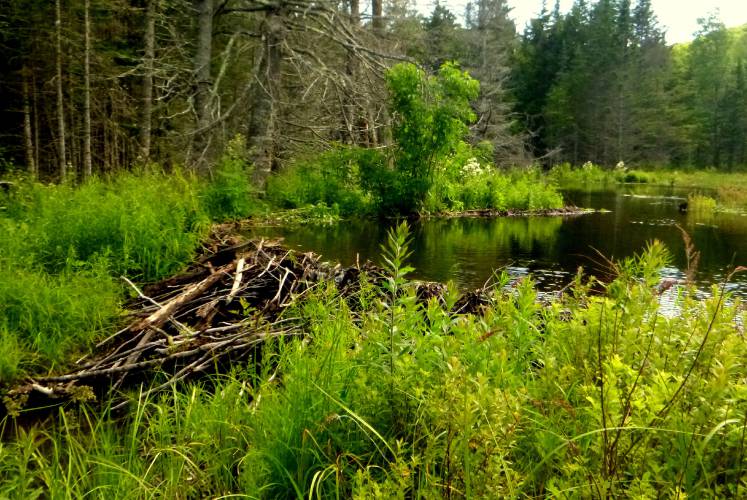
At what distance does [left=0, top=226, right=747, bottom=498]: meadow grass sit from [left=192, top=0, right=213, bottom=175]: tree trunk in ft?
40.2

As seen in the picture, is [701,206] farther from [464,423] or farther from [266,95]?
[464,423]

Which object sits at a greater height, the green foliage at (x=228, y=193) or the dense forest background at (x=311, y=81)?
the dense forest background at (x=311, y=81)

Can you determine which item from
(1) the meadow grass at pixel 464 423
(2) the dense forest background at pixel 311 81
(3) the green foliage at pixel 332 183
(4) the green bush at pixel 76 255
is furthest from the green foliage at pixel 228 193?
(1) the meadow grass at pixel 464 423

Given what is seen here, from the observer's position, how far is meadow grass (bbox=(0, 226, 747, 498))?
1.80 meters

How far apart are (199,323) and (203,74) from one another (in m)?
12.6

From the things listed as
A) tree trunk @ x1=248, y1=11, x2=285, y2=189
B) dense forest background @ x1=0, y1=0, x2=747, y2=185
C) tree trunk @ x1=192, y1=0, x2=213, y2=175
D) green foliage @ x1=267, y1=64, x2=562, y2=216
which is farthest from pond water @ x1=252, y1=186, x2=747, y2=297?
tree trunk @ x1=192, y1=0, x2=213, y2=175

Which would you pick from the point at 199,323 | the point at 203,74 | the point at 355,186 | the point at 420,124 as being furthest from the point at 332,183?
the point at 199,323

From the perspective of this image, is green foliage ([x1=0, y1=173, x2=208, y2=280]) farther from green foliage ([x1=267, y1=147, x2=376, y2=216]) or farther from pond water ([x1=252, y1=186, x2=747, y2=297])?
green foliage ([x1=267, y1=147, x2=376, y2=216])

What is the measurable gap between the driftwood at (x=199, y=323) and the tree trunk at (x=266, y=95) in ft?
31.4

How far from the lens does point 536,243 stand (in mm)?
11875

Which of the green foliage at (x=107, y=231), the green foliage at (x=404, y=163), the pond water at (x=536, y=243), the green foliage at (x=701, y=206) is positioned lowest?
the pond water at (x=536, y=243)

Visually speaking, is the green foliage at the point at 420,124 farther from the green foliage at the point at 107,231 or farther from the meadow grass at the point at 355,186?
the green foliage at the point at 107,231

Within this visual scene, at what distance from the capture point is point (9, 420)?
3.42 meters

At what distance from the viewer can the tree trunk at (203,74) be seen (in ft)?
47.9
